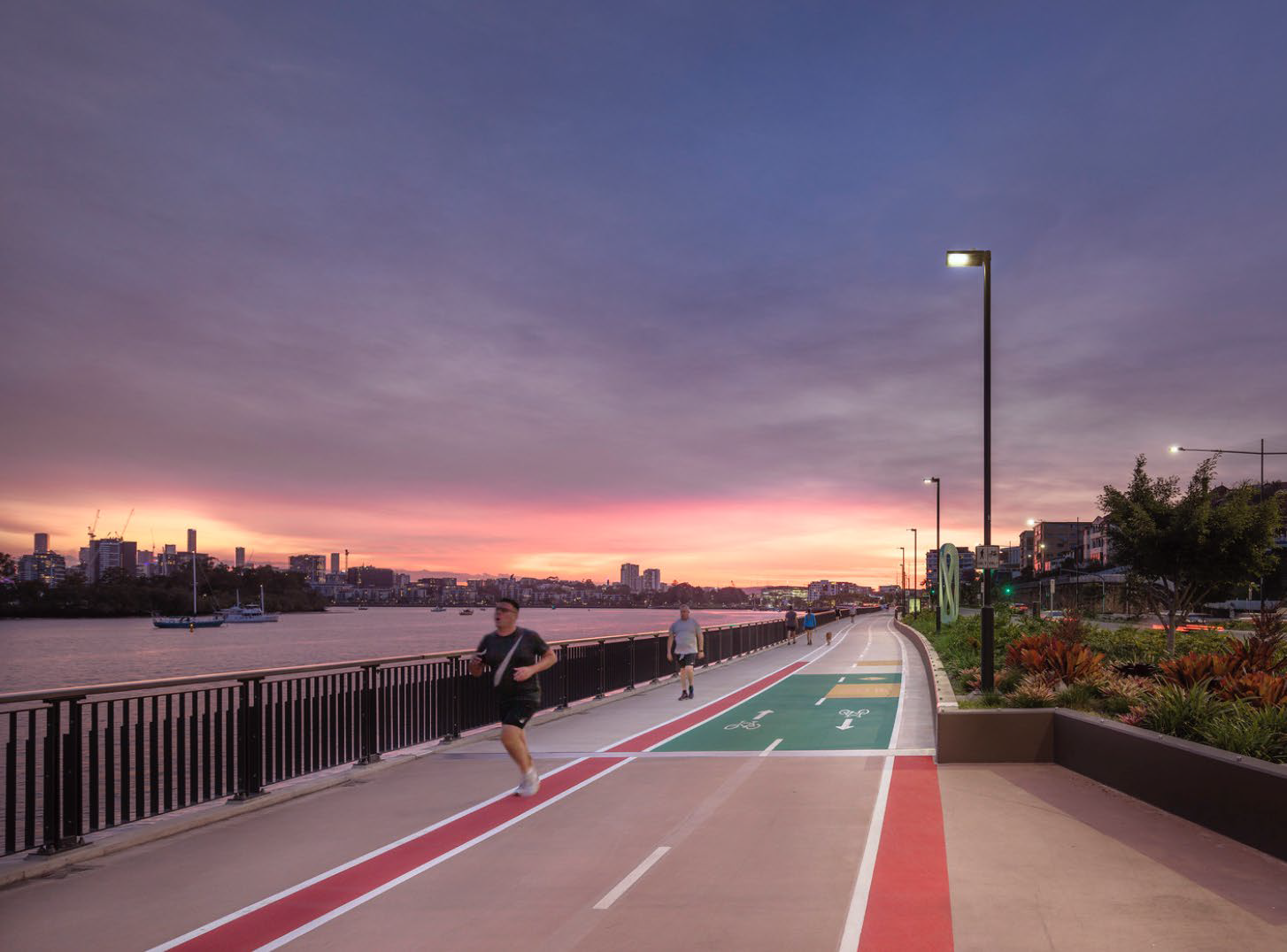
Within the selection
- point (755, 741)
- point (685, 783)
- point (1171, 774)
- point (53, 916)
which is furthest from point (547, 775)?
point (1171, 774)

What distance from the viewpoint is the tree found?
21.7 meters

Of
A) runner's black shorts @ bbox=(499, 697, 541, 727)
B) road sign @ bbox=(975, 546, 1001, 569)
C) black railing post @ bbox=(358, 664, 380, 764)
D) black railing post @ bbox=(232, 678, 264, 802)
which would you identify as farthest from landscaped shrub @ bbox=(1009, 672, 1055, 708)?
black railing post @ bbox=(232, 678, 264, 802)

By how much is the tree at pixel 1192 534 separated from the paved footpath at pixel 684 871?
43.4 feet

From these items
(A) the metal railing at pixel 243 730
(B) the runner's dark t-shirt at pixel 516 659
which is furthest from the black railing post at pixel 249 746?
(B) the runner's dark t-shirt at pixel 516 659

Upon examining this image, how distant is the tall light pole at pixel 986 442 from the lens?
13.6 m

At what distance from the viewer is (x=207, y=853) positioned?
770 cm

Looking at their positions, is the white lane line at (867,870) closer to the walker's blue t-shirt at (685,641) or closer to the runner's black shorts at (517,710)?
the runner's black shorts at (517,710)

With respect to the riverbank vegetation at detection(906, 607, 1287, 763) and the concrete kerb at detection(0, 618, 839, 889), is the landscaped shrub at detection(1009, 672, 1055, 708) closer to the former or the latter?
the riverbank vegetation at detection(906, 607, 1287, 763)

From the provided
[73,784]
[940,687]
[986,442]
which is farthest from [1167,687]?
[73,784]

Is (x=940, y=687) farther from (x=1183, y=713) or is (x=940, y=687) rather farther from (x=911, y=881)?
(x=911, y=881)

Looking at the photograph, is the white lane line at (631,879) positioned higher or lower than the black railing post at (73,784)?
lower

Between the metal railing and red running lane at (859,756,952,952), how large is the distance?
573 cm

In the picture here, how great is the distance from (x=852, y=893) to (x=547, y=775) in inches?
202

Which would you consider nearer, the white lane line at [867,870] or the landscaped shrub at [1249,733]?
the white lane line at [867,870]
